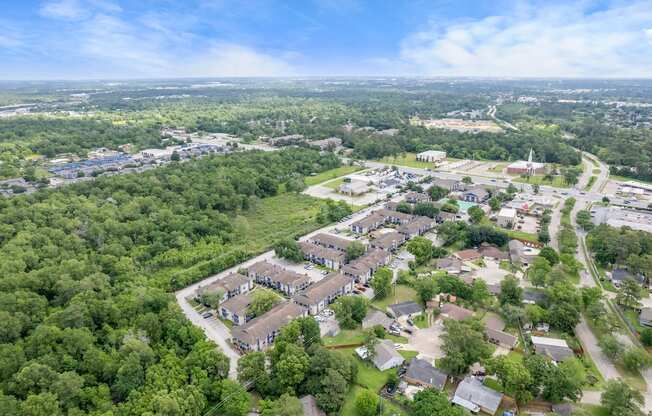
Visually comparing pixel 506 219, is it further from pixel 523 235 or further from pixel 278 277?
pixel 278 277

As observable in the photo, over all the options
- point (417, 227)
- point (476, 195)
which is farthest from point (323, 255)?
point (476, 195)

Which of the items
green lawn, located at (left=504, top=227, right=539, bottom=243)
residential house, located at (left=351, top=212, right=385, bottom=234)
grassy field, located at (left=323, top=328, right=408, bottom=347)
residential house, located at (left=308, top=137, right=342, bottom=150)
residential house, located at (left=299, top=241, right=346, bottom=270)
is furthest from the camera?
residential house, located at (left=308, top=137, right=342, bottom=150)

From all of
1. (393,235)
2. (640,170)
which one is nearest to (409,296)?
(393,235)

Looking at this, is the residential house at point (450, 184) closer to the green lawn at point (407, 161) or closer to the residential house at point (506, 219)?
the residential house at point (506, 219)

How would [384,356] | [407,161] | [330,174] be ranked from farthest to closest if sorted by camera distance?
[407,161] → [330,174] → [384,356]

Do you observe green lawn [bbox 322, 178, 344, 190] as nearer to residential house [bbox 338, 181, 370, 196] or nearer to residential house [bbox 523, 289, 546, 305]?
residential house [bbox 338, 181, 370, 196]

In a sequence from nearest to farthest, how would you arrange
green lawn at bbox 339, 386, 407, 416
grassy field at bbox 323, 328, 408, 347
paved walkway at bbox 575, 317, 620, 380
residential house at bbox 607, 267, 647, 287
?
green lawn at bbox 339, 386, 407, 416, paved walkway at bbox 575, 317, 620, 380, grassy field at bbox 323, 328, 408, 347, residential house at bbox 607, 267, 647, 287

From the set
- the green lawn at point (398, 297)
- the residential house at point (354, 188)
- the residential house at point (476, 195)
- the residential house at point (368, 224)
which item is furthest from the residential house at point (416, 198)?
the green lawn at point (398, 297)

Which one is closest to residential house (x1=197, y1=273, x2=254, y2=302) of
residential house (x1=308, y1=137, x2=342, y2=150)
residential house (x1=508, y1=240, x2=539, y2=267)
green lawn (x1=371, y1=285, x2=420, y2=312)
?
green lawn (x1=371, y1=285, x2=420, y2=312)

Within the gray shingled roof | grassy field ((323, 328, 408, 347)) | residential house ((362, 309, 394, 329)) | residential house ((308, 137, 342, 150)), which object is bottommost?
grassy field ((323, 328, 408, 347))
